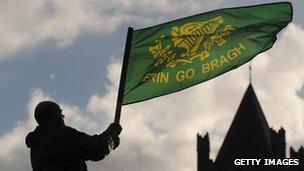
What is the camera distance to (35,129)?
488 centimetres

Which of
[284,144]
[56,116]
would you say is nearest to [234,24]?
[56,116]

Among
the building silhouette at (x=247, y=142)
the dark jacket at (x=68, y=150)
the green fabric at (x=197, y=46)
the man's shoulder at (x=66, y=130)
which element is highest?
the building silhouette at (x=247, y=142)

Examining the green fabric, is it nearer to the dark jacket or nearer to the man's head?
the man's head

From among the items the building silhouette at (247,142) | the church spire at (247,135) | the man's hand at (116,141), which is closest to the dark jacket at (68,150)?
the man's hand at (116,141)

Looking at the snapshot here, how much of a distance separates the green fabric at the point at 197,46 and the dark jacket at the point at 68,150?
1657mm

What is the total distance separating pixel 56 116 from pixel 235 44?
289 cm

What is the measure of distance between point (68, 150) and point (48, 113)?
32cm

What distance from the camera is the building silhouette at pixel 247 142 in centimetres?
6231

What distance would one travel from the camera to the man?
463cm

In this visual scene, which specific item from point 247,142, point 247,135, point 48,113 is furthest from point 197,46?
point 247,142

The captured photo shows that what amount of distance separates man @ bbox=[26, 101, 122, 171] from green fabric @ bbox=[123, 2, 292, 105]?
1.57 metres

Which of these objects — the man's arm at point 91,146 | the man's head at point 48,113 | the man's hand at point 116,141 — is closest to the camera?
the man's arm at point 91,146

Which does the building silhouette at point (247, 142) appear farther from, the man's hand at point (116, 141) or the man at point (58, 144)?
the man at point (58, 144)

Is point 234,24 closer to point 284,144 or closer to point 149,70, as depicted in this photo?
point 149,70
